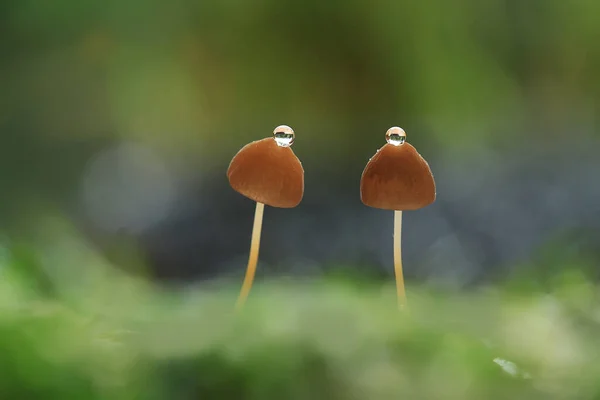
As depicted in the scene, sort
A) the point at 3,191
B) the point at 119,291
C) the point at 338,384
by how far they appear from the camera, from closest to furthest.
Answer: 1. the point at 338,384
2. the point at 119,291
3. the point at 3,191

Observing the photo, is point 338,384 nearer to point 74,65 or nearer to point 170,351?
point 170,351

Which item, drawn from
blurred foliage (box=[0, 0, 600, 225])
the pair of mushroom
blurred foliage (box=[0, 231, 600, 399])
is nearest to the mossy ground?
blurred foliage (box=[0, 231, 600, 399])

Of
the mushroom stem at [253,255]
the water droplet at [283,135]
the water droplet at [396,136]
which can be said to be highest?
the water droplet at [396,136]

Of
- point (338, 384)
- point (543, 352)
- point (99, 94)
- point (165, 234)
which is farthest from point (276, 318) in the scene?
point (99, 94)

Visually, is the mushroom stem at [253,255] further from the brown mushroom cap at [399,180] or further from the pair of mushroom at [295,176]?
the brown mushroom cap at [399,180]

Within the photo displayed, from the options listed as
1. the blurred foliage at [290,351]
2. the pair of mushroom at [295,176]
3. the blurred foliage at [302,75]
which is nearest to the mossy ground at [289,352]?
the blurred foliage at [290,351]

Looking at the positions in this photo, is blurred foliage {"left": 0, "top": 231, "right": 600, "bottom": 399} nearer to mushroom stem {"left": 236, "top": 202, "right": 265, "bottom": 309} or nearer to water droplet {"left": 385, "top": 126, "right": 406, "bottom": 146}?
mushroom stem {"left": 236, "top": 202, "right": 265, "bottom": 309}
